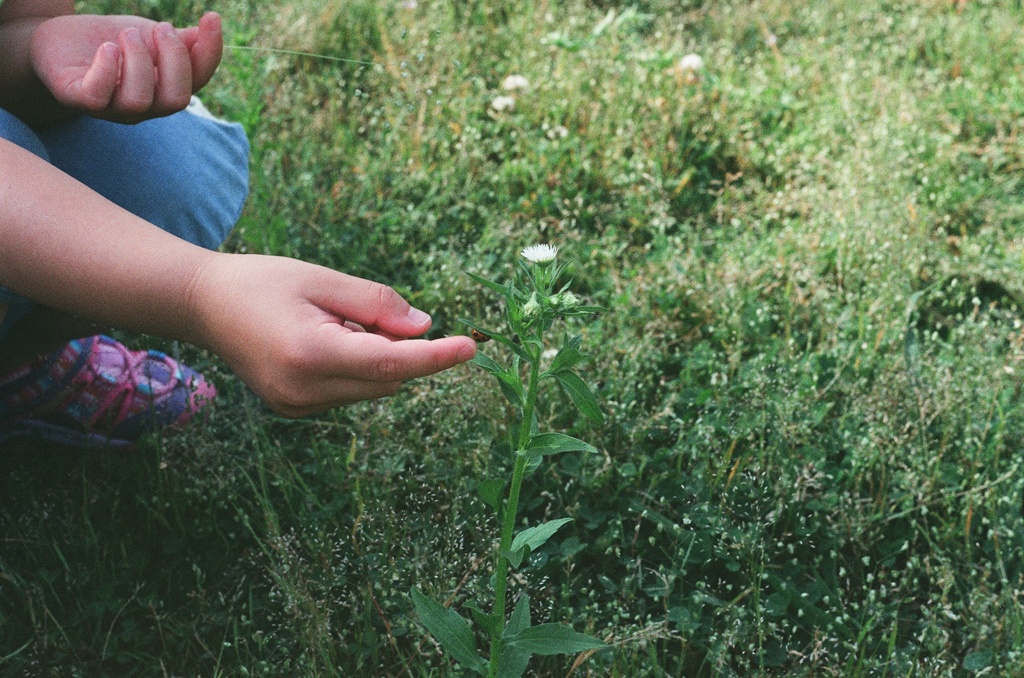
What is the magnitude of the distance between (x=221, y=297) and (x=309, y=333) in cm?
15

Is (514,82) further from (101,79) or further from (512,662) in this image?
(512,662)

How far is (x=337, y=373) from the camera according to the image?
3.92 feet

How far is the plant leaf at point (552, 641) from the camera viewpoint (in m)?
1.28

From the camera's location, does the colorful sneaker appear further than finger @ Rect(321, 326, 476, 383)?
Yes

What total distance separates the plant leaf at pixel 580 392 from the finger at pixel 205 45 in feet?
2.87

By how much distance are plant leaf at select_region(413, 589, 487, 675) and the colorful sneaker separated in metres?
0.89

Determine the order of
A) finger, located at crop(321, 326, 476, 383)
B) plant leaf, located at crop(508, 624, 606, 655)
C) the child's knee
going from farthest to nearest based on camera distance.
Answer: the child's knee < plant leaf, located at crop(508, 624, 606, 655) < finger, located at crop(321, 326, 476, 383)

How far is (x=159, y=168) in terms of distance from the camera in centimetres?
191

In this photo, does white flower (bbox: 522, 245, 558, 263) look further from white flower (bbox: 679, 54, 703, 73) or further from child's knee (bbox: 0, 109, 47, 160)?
white flower (bbox: 679, 54, 703, 73)

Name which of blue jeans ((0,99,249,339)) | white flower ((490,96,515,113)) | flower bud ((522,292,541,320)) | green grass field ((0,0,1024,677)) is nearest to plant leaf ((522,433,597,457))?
flower bud ((522,292,541,320))

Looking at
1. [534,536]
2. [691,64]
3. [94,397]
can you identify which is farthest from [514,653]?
[691,64]

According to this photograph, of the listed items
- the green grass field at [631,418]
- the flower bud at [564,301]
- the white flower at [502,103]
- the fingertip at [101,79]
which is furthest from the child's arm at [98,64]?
the white flower at [502,103]

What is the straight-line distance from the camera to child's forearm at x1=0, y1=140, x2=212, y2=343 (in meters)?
1.31

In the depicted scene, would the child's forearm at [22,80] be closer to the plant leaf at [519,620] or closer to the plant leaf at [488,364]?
the plant leaf at [488,364]
